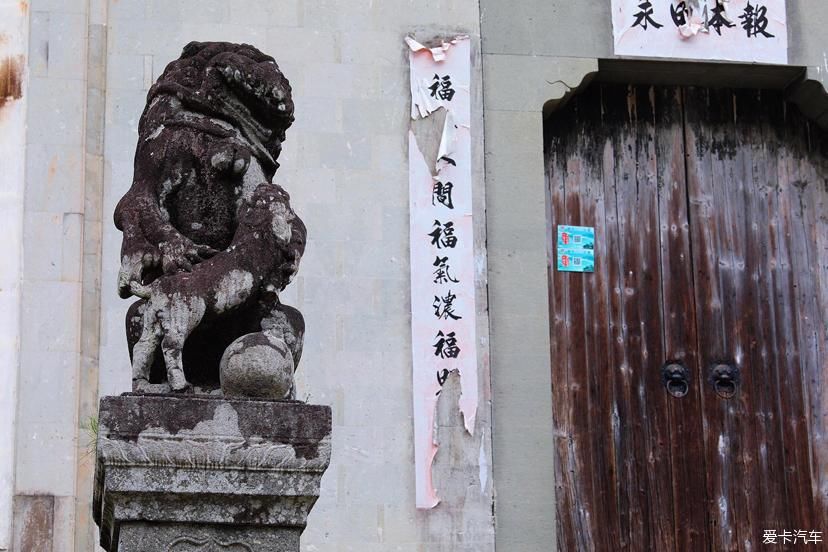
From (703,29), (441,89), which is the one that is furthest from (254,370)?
(703,29)

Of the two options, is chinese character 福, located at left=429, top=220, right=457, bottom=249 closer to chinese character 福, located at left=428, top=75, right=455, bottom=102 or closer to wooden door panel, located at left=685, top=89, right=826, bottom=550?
chinese character 福, located at left=428, top=75, right=455, bottom=102

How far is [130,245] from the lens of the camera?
9.07 m

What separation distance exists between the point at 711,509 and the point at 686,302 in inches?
53.7

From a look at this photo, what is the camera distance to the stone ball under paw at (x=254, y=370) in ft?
28.2

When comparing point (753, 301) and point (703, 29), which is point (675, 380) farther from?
point (703, 29)

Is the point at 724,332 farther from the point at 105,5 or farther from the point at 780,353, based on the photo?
the point at 105,5

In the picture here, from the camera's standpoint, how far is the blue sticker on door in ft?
43.3

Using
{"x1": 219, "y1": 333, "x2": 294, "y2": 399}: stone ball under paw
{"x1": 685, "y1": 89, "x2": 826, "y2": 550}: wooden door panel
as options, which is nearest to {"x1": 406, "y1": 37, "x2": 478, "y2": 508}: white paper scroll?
{"x1": 685, "y1": 89, "x2": 826, "y2": 550}: wooden door panel

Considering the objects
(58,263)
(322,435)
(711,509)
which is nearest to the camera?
(322,435)

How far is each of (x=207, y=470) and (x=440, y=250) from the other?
175 inches

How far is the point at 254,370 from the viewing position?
8.60 m

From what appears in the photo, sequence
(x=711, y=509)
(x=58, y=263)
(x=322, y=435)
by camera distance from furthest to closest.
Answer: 1. (x=711, y=509)
2. (x=58, y=263)
3. (x=322, y=435)

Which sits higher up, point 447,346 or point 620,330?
point 620,330

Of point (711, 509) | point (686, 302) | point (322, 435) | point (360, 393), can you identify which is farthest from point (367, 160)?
point (322, 435)
